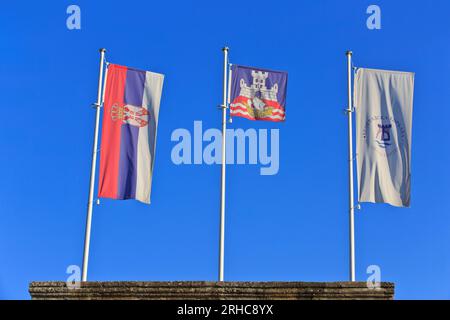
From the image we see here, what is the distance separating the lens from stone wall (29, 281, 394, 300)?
18281mm

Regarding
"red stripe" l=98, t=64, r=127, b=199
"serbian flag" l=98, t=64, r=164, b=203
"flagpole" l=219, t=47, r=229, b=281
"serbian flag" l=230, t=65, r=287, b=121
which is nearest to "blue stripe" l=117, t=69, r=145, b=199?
"serbian flag" l=98, t=64, r=164, b=203

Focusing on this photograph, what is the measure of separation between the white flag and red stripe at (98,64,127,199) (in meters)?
8.29

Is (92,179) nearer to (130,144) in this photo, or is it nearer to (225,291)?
(130,144)

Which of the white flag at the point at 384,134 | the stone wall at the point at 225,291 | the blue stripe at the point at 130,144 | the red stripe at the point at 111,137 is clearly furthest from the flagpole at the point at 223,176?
the white flag at the point at 384,134

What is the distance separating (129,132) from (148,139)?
0.70 m

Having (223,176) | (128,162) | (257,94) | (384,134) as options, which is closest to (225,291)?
(223,176)

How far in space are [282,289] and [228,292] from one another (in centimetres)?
143

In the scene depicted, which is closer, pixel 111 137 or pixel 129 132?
pixel 111 137

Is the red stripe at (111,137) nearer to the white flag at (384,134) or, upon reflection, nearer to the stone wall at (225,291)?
the stone wall at (225,291)

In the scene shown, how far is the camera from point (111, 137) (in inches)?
926

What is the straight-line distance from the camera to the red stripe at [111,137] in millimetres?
23031

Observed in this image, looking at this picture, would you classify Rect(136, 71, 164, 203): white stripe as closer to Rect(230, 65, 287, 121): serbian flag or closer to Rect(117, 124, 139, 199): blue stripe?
Rect(117, 124, 139, 199): blue stripe

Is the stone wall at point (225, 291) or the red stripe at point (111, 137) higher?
the red stripe at point (111, 137)

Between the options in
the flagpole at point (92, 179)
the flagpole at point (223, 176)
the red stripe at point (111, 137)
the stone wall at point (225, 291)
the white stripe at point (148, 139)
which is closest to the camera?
the stone wall at point (225, 291)
